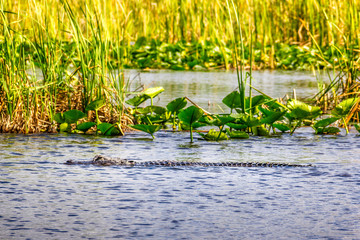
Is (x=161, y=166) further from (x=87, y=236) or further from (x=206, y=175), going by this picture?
(x=87, y=236)

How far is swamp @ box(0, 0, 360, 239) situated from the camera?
285cm

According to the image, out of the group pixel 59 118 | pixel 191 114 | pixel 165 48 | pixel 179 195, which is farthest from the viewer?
pixel 165 48

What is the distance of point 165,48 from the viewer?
12.0 meters

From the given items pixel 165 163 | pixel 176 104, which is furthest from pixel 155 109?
pixel 165 163

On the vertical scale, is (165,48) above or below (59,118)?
above

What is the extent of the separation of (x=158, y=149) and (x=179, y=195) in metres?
1.44

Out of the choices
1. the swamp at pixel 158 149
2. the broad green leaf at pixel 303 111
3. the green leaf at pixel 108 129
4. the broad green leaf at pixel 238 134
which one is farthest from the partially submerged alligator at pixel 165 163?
the broad green leaf at pixel 303 111

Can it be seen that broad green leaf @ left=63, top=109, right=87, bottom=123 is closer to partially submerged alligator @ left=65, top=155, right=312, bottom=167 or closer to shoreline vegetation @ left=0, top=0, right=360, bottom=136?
shoreline vegetation @ left=0, top=0, right=360, bottom=136

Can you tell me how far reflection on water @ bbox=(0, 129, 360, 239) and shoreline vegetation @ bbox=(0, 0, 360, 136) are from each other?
0.66 meters

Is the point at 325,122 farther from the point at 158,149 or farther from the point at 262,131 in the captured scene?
the point at 158,149

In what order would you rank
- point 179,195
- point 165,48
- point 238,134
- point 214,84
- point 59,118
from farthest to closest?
1. point 165,48
2. point 214,84
3. point 59,118
4. point 238,134
5. point 179,195

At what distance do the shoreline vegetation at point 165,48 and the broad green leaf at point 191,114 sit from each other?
1.66 feet

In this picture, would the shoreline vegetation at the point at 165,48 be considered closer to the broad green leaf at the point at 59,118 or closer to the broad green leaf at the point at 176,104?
the broad green leaf at the point at 59,118

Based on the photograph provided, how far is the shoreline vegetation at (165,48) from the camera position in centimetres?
536
